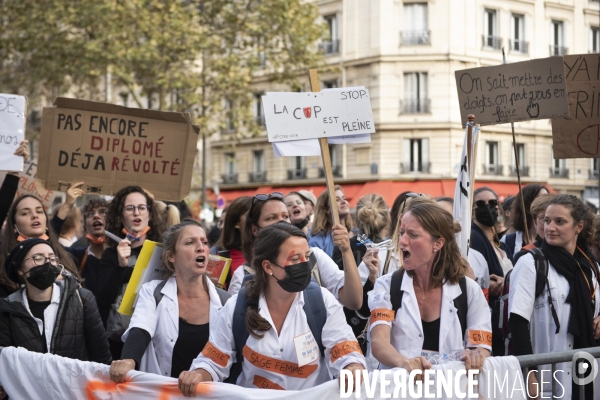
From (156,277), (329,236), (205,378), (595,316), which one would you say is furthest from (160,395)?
(329,236)

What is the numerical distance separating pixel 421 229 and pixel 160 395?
4.94ft

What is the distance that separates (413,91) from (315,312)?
31426mm

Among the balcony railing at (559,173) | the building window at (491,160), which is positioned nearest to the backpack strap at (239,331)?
the building window at (491,160)

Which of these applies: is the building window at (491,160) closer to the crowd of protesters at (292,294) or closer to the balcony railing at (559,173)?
the balcony railing at (559,173)

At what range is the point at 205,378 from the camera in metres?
4.20

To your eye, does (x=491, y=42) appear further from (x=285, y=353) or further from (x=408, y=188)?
(x=285, y=353)

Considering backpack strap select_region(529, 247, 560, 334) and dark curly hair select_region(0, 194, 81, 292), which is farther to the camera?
dark curly hair select_region(0, 194, 81, 292)

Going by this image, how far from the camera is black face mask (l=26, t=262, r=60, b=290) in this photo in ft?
16.6

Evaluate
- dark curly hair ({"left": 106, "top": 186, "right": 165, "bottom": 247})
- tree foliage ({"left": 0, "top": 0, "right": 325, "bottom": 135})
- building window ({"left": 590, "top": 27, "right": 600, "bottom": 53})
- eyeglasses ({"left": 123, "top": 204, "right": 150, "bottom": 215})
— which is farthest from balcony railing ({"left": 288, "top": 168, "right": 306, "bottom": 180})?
eyeglasses ({"left": 123, "top": 204, "right": 150, "bottom": 215})

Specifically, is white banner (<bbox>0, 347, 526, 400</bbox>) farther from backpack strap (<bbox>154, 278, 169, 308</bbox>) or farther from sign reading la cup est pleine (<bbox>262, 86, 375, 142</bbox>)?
sign reading la cup est pleine (<bbox>262, 86, 375, 142</bbox>)

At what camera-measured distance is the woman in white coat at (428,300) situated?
4199 millimetres

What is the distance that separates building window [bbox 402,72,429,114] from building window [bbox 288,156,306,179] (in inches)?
210

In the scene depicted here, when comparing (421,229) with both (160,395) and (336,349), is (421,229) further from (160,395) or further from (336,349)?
(160,395)

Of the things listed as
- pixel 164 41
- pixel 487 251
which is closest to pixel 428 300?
pixel 487 251
